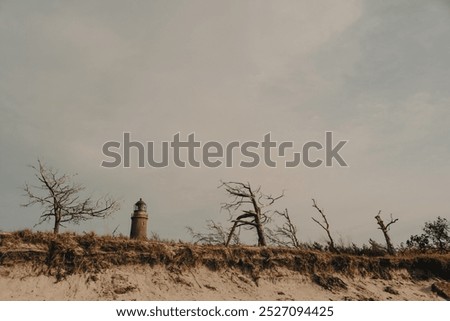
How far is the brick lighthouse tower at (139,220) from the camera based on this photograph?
20833 mm

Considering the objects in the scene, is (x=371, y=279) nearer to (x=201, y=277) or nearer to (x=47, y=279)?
(x=201, y=277)

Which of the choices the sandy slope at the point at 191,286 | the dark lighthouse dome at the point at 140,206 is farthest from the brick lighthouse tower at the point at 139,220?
the sandy slope at the point at 191,286

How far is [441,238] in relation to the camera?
3219cm

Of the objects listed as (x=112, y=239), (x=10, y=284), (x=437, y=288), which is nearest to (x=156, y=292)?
(x=112, y=239)

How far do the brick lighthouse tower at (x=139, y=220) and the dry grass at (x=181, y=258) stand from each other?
879 cm

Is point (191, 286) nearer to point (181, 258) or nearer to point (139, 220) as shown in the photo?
point (181, 258)

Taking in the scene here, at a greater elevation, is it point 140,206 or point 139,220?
point 140,206

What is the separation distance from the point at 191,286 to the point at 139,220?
10.6m

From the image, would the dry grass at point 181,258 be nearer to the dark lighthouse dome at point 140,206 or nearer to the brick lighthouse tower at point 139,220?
the brick lighthouse tower at point 139,220

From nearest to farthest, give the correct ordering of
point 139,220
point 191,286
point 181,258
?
1. point 191,286
2. point 181,258
3. point 139,220

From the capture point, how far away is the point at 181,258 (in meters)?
12.3

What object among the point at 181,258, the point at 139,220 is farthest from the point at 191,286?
the point at 139,220
